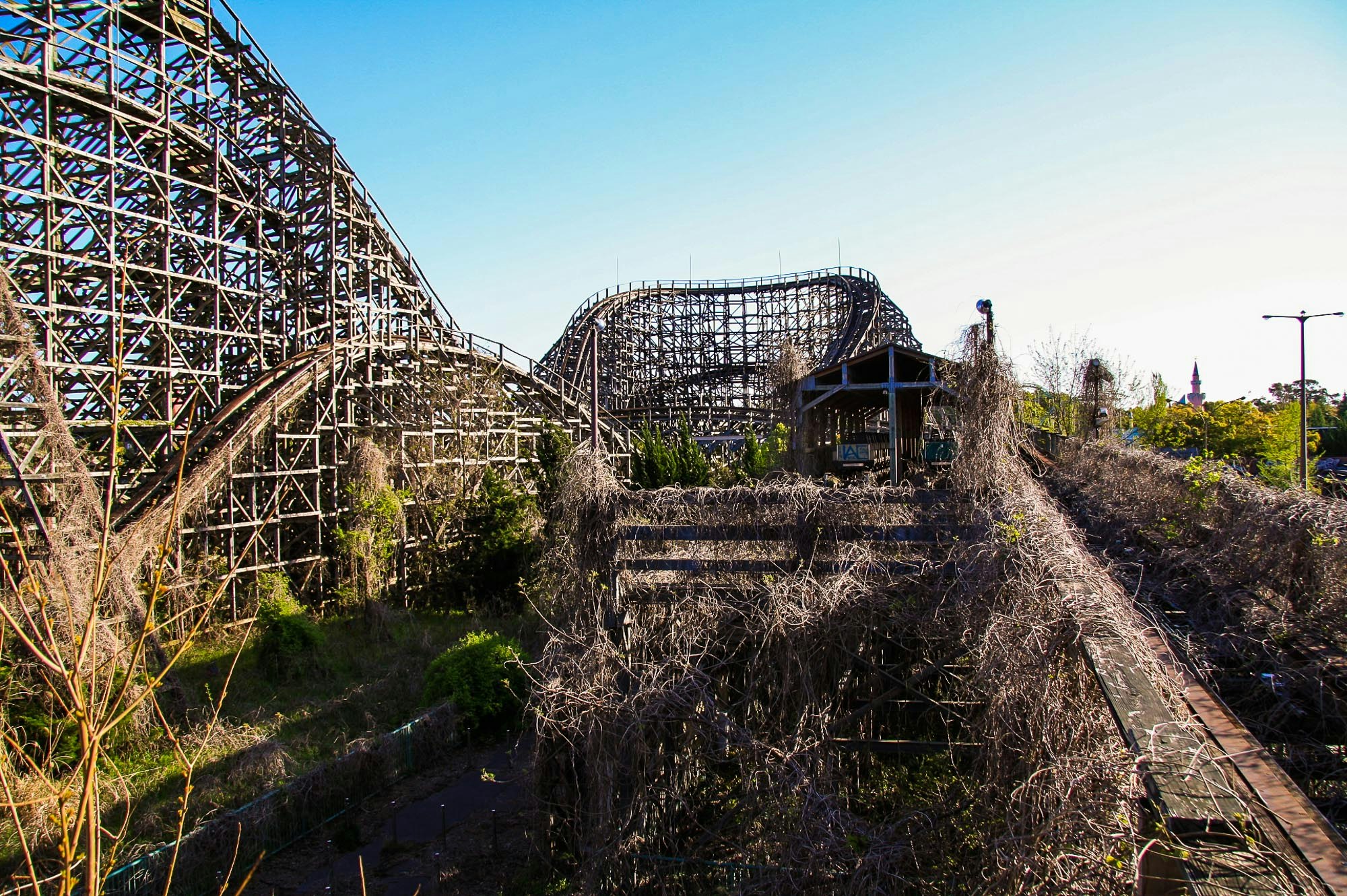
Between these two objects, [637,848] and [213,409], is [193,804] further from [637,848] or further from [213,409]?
[213,409]

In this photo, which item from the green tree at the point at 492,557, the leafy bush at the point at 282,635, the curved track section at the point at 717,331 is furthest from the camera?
the curved track section at the point at 717,331

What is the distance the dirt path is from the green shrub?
103 centimetres

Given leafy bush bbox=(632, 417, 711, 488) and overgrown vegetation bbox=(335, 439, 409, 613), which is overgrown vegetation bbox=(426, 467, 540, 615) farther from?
leafy bush bbox=(632, 417, 711, 488)

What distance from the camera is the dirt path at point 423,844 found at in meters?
6.58

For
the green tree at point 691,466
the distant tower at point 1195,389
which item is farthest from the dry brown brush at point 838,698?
the distant tower at point 1195,389

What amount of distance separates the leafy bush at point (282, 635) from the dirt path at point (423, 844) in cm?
308

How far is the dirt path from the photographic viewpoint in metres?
6.58

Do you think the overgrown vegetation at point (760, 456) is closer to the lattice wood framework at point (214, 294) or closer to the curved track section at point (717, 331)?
the lattice wood framework at point (214, 294)

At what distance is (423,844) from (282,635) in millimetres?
4721

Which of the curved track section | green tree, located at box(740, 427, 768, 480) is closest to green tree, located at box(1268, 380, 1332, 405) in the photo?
the curved track section

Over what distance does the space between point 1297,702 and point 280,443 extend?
1342cm

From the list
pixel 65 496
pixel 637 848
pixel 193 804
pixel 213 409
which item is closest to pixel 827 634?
pixel 637 848

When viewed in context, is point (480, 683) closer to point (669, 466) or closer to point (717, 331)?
point (669, 466)

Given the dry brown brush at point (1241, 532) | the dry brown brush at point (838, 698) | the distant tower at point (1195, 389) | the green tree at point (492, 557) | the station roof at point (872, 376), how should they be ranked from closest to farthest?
1. the dry brown brush at point (838, 698)
2. the dry brown brush at point (1241, 532)
3. the station roof at point (872, 376)
4. the green tree at point (492, 557)
5. the distant tower at point (1195, 389)
